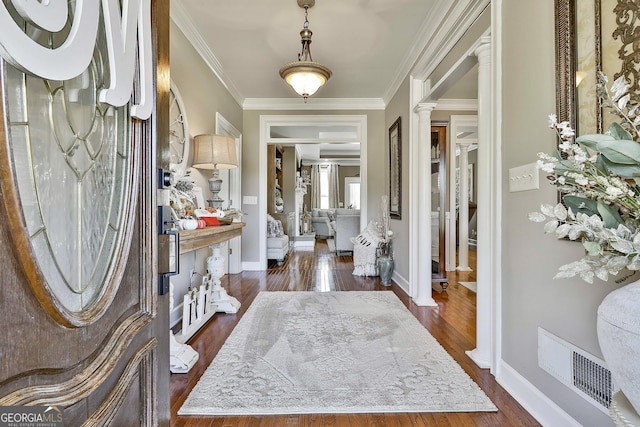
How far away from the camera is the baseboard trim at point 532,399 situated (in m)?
1.40

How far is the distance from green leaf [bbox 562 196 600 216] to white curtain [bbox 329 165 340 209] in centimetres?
1104

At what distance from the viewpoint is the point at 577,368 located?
131 centimetres

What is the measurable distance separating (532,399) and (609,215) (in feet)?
4.14

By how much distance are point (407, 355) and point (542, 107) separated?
166 cm

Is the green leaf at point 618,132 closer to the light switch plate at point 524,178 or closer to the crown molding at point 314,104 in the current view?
the light switch plate at point 524,178

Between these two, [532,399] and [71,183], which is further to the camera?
[532,399]

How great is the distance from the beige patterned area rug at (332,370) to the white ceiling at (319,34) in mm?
2642

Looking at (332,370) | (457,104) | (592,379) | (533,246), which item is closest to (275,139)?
(457,104)

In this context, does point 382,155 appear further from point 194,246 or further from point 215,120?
point 194,246

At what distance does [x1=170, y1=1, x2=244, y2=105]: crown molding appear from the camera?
270 cm

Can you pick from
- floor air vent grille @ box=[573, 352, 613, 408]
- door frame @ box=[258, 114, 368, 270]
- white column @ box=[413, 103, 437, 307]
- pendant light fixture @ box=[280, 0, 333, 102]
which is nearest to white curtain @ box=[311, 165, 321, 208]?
door frame @ box=[258, 114, 368, 270]

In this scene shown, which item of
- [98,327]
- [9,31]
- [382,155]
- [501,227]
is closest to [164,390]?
[98,327]

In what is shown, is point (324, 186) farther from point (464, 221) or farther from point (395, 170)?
point (395, 170)

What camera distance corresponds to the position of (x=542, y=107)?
1.52 metres
